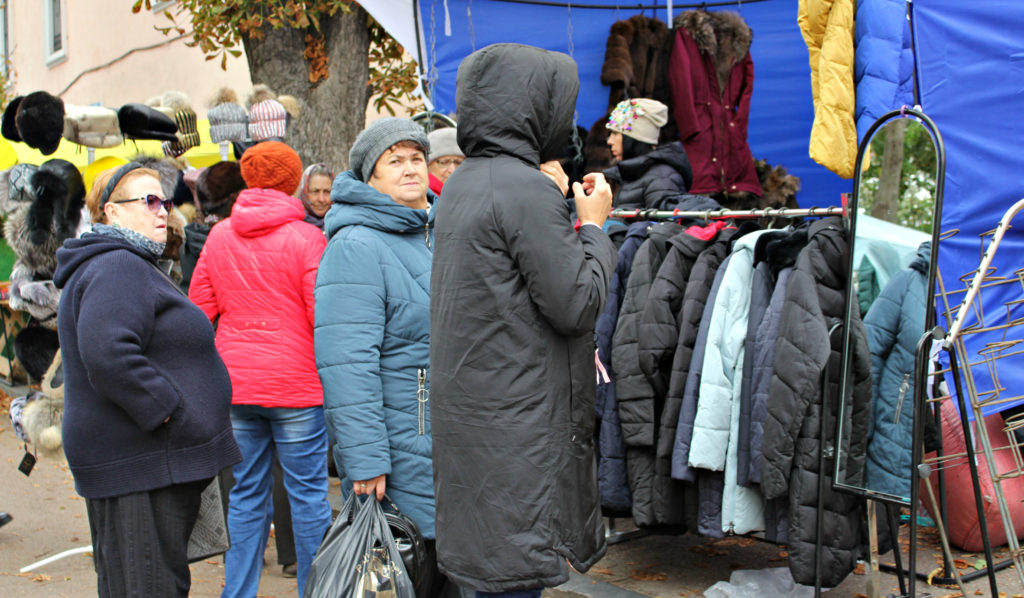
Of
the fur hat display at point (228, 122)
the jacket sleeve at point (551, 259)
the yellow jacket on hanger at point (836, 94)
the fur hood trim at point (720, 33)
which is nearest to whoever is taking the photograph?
the jacket sleeve at point (551, 259)

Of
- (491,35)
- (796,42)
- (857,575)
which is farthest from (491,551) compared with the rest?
(796,42)

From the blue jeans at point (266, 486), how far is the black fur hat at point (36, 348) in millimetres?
2648

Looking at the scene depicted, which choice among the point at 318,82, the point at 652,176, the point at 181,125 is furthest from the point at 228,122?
the point at 652,176

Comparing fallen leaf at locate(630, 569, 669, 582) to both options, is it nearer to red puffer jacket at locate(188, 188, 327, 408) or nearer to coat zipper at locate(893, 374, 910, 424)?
coat zipper at locate(893, 374, 910, 424)

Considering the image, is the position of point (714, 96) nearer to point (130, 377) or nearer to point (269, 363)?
point (269, 363)

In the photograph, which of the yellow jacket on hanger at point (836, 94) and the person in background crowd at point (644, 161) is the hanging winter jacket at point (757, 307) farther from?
the person in background crowd at point (644, 161)

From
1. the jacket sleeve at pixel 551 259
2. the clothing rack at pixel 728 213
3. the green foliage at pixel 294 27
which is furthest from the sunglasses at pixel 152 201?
the green foliage at pixel 294 27

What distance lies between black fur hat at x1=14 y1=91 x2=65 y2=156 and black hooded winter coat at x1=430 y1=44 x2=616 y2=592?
4138mm

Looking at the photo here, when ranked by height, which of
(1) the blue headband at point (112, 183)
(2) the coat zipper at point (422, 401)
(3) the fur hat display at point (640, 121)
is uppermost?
(3) the fur hat display at point (640, 121)

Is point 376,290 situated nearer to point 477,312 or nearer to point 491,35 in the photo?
point 477,312

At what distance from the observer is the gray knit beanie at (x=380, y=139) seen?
3.40 meters

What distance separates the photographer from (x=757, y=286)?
4230 mm

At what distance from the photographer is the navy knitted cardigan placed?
9.80 ft

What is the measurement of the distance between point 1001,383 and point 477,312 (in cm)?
218
